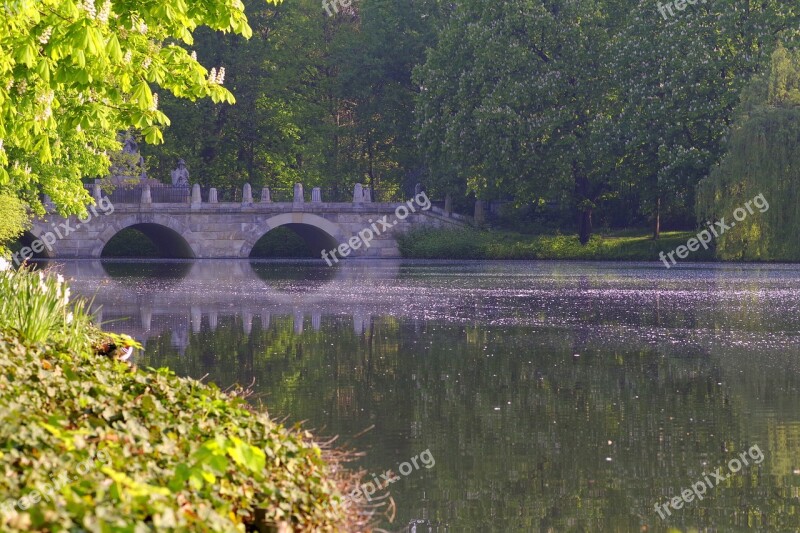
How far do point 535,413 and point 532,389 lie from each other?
159cm

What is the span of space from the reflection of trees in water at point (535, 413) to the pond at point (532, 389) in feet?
0.09

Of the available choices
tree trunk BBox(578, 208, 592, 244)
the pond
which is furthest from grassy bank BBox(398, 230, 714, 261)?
the pond

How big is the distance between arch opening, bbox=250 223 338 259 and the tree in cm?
5185

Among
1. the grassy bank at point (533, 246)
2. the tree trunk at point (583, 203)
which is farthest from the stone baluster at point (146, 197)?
the tree trunk at point (583, 203)

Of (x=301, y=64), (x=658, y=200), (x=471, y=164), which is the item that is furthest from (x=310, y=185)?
(x=658, y=200)

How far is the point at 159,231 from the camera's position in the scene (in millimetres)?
64688

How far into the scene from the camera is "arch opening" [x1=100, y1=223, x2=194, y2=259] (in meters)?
65.0

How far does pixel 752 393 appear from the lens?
12844 mm

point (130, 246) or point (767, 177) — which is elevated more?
point (767, 177)

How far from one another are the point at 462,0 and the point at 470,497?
50.5 metres

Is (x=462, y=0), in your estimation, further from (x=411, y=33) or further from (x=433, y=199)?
(x=433, y=199)

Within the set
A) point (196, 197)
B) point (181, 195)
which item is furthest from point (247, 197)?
point (181, 195)

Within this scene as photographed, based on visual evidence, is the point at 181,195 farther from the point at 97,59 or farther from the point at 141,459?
the point at 141,459

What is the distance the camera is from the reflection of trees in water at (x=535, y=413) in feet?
27.2
